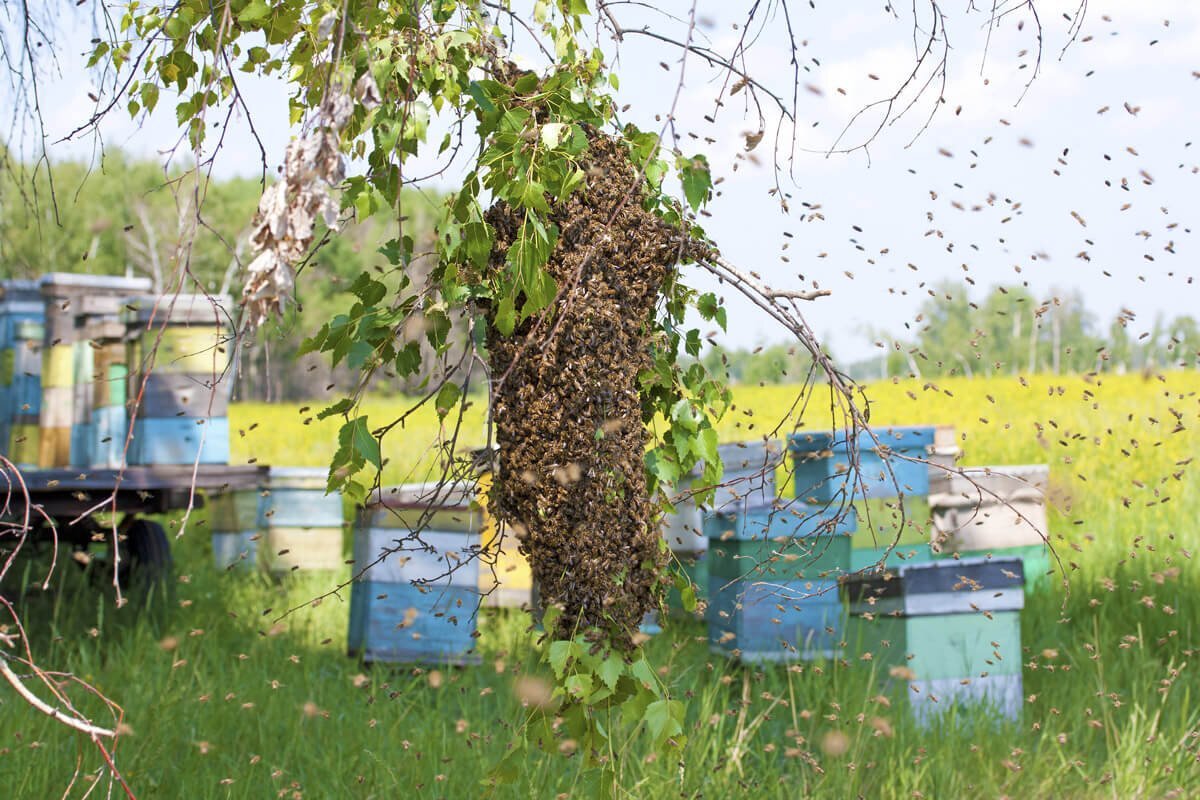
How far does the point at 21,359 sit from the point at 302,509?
Result: 1.99m

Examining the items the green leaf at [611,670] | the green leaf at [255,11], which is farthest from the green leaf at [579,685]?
the green leaf at [255,11]

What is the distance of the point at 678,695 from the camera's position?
454 centimetres

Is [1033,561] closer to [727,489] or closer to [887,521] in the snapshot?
[887,521]

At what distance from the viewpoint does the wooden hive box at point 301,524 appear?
7379 mm

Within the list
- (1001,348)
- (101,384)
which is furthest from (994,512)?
(1001,348)

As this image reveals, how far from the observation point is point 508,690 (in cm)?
471

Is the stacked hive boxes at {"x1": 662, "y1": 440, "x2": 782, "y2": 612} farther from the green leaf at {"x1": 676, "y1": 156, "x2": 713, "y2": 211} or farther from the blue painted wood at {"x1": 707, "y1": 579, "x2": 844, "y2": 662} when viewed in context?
the green leaf at {"x1": 676, "y1": 156, "x2": 713, "y2": 211}

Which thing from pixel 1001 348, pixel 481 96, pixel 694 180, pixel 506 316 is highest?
pixel 1001 348

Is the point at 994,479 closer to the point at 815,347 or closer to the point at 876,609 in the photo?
the point at 876,609

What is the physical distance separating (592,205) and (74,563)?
19.0 feet

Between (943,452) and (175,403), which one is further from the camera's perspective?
(175,403)

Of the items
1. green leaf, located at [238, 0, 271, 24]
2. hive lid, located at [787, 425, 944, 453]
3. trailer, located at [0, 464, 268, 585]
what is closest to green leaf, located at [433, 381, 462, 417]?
green leaf, located at [238, 0, 271, 24]

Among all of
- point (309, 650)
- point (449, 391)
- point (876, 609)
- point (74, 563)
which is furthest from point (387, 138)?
point (74, 563)

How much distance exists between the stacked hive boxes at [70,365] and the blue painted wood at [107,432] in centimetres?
5
